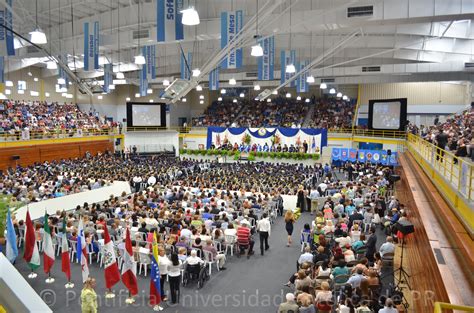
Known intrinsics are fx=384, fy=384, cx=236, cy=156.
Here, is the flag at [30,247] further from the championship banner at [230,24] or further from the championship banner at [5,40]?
the championship banner at [5,40]

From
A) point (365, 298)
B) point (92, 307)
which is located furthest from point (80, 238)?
point (365, 298)

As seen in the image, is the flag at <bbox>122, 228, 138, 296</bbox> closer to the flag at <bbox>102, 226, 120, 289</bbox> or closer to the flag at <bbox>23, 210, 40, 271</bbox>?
the flag at <bbox>102, 226, 120, 289</bbox>

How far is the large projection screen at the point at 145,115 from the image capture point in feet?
122

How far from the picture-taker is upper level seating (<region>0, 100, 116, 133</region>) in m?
32.2

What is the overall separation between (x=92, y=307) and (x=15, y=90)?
3632 centimetres

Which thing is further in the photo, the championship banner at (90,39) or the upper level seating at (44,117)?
the upper level seating at (44,117)

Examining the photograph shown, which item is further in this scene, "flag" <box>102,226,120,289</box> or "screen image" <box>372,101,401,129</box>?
"screen image" <box>372,101,401,129</box>

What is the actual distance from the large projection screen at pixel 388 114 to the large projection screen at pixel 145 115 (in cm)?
1990

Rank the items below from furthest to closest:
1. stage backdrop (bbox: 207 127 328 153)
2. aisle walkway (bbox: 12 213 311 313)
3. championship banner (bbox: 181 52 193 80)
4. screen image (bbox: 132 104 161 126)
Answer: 1. screen image (bbox: 132 104 161 126)
2. stage backdrop (bbox: 207 127 328 153)
3. championship banner (bbox: 181 52 193 80)
4. aisle walkway (bbox: 12 213 311 313)

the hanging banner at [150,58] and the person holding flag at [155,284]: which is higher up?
the hanging banner at [150,58]

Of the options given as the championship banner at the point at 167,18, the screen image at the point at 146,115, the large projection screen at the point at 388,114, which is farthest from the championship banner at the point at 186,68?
the large projection screen at the point at 388,114

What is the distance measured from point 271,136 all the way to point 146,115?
1258 cm

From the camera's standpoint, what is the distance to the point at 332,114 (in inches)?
1783

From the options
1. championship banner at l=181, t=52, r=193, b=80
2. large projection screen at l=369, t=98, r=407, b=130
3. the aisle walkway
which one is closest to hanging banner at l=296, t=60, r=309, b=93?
large projection screen at l=369, t=98, r=407, b=130
